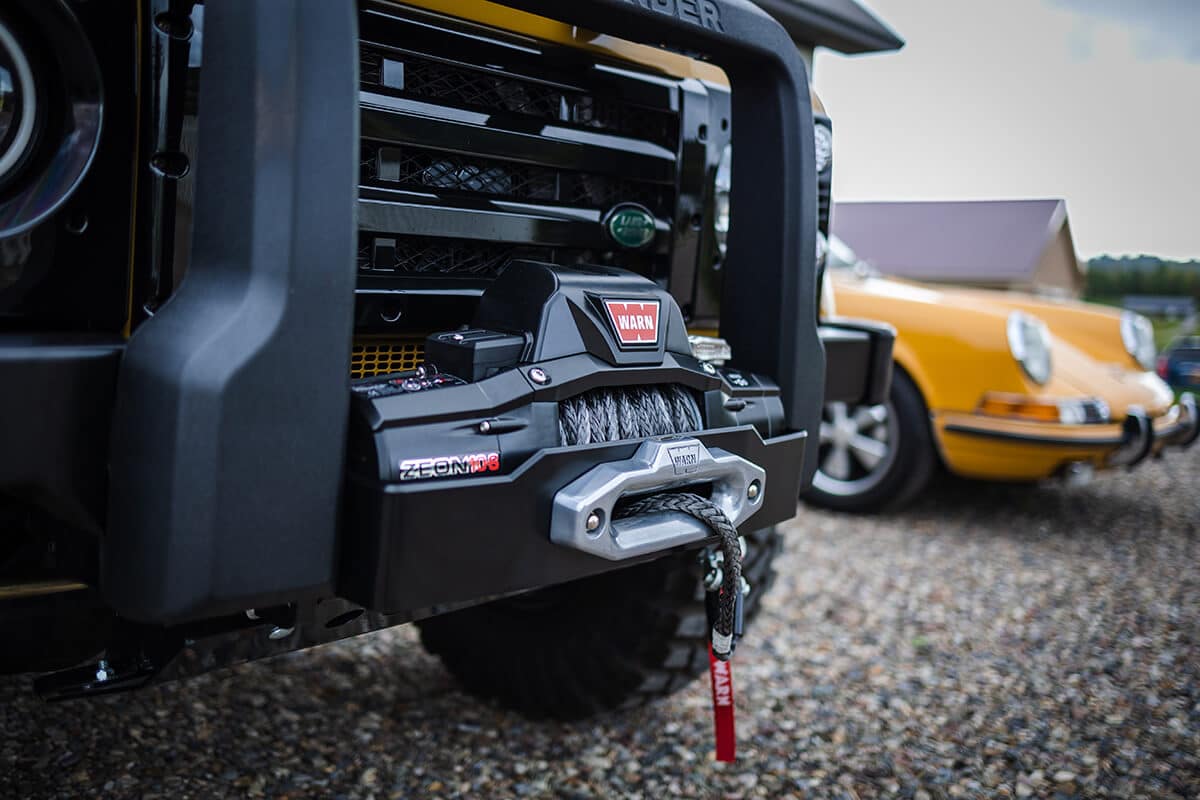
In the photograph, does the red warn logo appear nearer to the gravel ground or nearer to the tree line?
the gravel ground

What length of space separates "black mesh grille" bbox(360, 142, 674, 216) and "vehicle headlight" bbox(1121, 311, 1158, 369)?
416 centimetres

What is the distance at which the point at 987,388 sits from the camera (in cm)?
400

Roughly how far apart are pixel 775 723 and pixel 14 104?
1952mm

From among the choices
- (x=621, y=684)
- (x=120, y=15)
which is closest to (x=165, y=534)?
(x=120, y=15)

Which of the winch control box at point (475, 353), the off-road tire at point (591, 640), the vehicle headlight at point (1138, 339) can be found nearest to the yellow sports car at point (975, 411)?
the vehicle headlight at point (1138, 339)

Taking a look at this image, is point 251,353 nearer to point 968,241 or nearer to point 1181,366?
point 968,241

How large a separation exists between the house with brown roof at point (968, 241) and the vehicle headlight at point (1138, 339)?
0.59m

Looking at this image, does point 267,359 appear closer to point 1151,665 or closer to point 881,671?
point 881,671

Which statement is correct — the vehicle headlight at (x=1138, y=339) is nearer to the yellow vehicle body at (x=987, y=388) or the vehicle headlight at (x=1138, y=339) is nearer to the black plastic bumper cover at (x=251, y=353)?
the yellow vehicle body at (x=987, y=388)

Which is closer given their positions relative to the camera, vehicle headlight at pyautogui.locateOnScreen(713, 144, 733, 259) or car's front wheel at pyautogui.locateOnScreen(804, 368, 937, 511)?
vehicle headlight at pyautogui.locateOnScreen(713, 144, 733, 259)

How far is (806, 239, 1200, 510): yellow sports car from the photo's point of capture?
3.95 m

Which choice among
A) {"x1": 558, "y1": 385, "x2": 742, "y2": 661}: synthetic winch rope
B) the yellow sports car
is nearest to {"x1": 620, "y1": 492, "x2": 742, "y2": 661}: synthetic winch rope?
{"x1": 558, "y1": 385, "x2": 742, "y2": 661}: synthetic winch rope

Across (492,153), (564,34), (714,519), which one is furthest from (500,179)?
(714,519)

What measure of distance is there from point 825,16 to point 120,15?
1.41 metres
